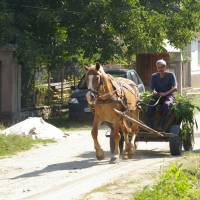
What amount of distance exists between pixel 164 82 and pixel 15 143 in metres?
4.36

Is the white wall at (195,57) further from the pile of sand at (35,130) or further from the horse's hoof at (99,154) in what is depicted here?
the horse's hoof at (99,154)

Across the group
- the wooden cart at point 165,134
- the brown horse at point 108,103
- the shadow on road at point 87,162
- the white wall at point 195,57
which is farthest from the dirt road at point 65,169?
the white wall at point 195,57

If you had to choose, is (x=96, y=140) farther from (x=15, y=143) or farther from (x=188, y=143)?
(x=15, y=143)

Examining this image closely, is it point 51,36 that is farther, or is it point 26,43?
point 51,36

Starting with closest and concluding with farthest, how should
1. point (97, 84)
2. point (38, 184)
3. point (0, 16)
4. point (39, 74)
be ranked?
point (38, 184) < point (97, 84) < point (0, 16) < point (39, 74)

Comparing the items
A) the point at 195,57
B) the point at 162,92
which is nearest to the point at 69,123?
the point at 162,92

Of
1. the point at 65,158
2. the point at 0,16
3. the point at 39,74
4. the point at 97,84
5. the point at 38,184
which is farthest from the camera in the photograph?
the point at 39,74

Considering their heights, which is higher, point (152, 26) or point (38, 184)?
point (152, 26)

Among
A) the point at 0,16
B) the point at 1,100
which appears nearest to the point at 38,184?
the point at 0,16

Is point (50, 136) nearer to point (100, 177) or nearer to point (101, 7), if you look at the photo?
point (101, 7)

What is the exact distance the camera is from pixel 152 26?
2305cm

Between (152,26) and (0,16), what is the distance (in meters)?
5.24

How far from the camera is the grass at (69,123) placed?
22503 mm

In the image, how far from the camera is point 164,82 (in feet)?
49.0
